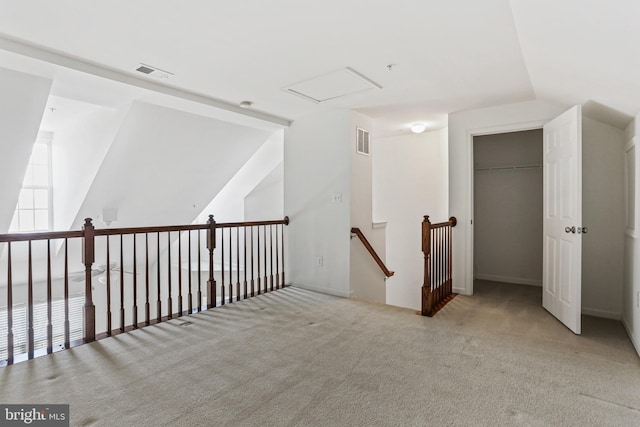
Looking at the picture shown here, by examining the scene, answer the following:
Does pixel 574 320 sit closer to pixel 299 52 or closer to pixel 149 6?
pixel 299 52

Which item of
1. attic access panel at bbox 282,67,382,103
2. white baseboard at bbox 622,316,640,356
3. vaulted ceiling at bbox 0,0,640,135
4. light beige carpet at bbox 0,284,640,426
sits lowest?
light beige carpet at bbox 0,284,640,426

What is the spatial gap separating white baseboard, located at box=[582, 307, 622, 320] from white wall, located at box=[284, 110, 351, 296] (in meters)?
2.59

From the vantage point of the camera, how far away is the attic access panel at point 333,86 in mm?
3180

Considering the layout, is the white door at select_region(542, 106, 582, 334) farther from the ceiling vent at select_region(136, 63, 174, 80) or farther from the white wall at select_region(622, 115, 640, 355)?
the ceiling vent at select_region(136, 63, 174, 80)

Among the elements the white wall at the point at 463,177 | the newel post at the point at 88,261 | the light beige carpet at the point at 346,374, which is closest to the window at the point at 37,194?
the newel post at the point at 88,261

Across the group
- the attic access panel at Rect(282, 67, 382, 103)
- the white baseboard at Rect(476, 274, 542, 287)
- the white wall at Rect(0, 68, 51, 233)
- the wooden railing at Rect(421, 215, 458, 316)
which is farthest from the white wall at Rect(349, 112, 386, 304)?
the white wall at Rect(0, 68, 51, 233)

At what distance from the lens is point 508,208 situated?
17.0ft

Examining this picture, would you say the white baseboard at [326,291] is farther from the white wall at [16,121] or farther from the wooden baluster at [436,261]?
the white wall at [16,121]

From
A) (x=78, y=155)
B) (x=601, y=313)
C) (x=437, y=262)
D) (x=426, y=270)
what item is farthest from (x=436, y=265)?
(x=78, y=155)

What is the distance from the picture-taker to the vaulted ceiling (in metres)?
2.04

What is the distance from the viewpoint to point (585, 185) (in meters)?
3.63

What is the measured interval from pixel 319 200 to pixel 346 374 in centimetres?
262

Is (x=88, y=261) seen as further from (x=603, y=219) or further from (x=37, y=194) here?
(x=603, y=219)

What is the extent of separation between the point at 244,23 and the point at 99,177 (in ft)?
11.0
